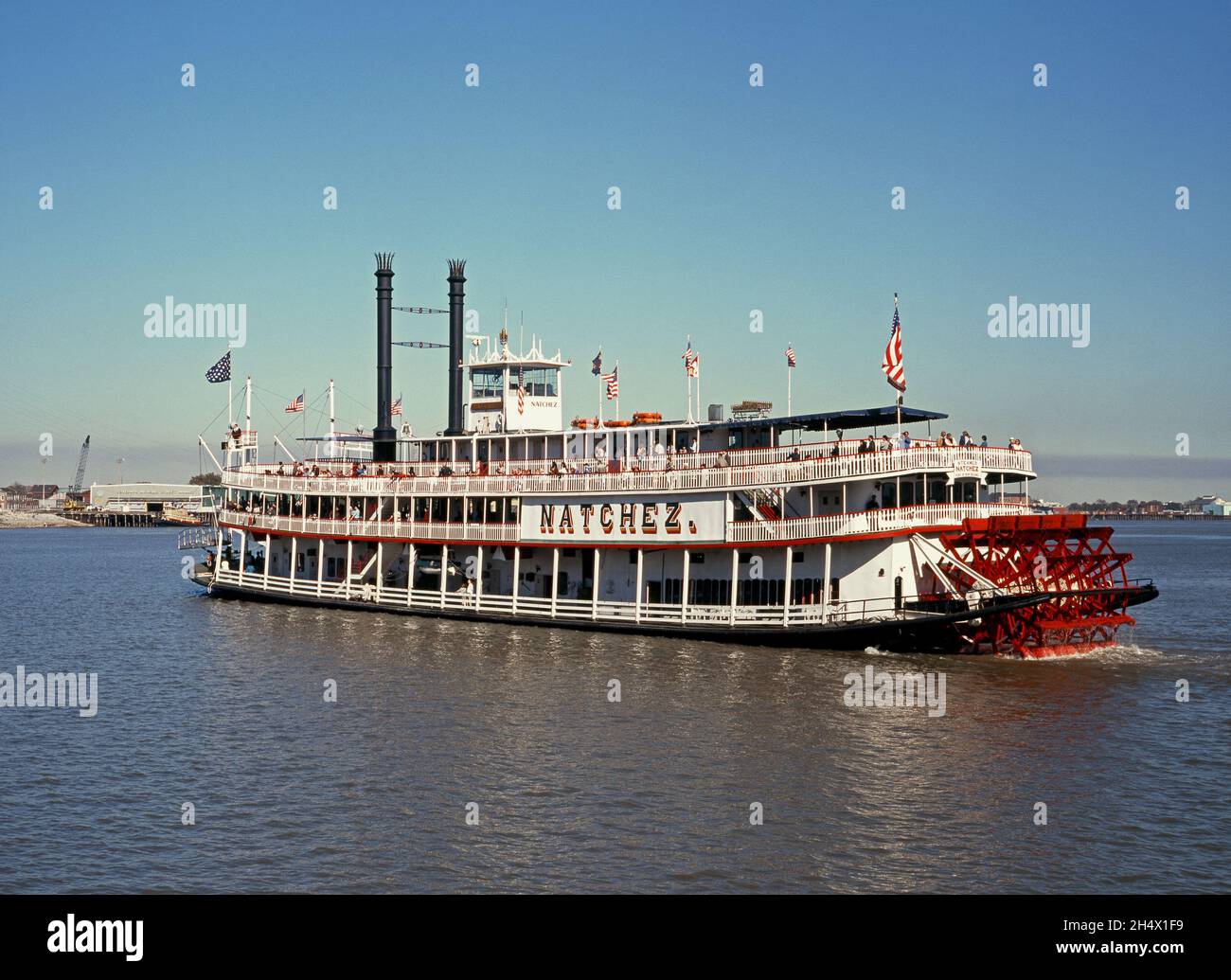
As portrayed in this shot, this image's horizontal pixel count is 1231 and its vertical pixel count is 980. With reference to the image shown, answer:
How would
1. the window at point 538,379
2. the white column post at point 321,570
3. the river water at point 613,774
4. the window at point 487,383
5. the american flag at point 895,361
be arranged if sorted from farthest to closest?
the window at point 487,383
the window at point 538,379
the white column post at point 321,570
the american flag at point 895,361
the river water at point 613,774

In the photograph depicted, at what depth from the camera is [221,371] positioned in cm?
5909

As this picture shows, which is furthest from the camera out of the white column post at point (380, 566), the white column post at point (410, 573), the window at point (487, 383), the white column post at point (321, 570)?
the window at point (487, 383)

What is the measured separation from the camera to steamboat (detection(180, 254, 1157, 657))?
39.0 meters

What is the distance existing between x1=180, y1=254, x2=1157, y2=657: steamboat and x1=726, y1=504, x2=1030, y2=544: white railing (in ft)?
0.24

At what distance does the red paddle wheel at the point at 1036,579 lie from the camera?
38500 mm

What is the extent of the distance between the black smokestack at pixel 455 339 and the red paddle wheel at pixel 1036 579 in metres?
30.0

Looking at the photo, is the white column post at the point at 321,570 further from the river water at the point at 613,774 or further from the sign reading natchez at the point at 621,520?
Answer: the river water at the point at 613,774

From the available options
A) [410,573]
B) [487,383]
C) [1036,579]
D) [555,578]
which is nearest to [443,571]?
[410,573]

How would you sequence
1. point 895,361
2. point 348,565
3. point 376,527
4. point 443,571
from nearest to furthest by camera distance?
point 895,361, point 443,571, point 376,527, point 348,565

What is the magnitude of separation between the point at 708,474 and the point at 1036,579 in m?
11.6

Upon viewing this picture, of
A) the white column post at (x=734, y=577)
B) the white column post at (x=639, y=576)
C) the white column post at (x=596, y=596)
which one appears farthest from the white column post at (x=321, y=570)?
the white column post at (x=734, y=577)

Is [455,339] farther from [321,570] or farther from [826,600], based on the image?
[826,600]

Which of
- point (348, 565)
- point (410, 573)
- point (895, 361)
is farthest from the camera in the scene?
point (348, 565)
